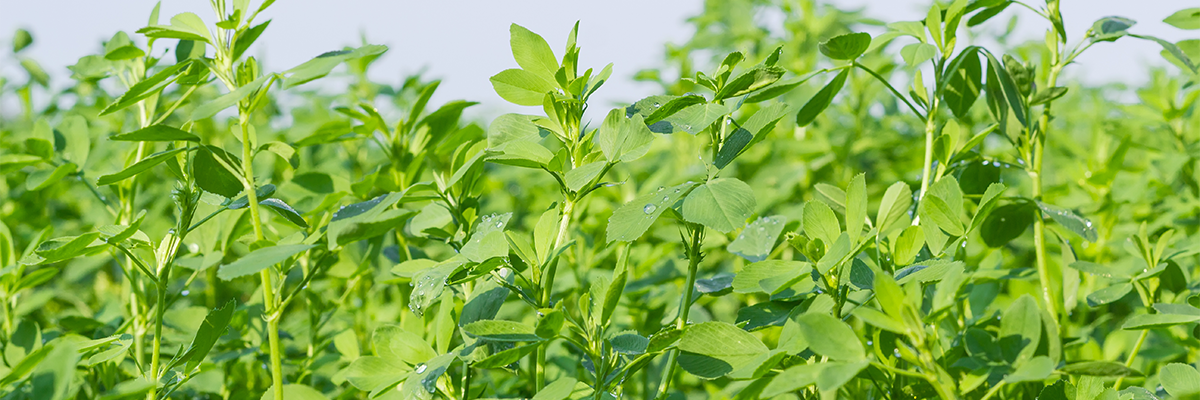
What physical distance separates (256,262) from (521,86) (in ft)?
1.12

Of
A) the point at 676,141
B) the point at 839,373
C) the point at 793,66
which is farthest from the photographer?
the point at 676,141

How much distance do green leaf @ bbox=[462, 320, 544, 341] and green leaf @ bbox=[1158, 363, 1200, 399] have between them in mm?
693

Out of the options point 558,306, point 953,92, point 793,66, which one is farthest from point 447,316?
point 793,66

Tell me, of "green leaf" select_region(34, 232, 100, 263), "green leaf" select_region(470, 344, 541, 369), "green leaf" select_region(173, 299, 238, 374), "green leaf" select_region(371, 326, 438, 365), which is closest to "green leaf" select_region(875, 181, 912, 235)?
"green leaf" select_region(470, 344, 541, 369)

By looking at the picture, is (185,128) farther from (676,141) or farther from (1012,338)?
(676,141)

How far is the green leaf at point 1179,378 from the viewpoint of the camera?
2.77 feet

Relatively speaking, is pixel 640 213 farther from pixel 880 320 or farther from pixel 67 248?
pixel 67 248

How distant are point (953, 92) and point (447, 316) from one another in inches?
30.7

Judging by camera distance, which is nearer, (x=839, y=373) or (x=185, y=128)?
(x=839, y=373)

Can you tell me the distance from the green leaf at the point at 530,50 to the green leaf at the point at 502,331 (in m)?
0.29

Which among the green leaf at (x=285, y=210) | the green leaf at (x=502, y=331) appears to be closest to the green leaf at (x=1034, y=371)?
the green leaf at (x=502, y=331)

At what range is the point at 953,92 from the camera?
1.12 m

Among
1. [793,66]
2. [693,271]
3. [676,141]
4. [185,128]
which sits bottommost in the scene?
[676,141]

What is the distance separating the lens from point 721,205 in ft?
2.51
